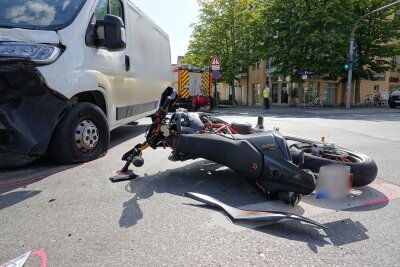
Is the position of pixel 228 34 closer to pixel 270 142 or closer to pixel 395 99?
pixel 395 99

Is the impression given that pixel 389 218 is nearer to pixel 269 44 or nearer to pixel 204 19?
pixel 269 44

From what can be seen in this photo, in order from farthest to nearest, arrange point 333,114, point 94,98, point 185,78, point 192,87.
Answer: point 192,87 < point 185,78 < point 333,114 < point 94,98

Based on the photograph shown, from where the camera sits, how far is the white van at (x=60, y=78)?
3.63 metres

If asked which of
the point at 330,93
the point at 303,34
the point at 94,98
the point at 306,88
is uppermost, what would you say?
the point at 303,34

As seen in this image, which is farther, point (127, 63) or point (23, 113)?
point (127, 63)

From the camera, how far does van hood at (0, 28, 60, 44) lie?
12.2 feet

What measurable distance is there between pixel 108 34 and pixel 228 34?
27722 mm

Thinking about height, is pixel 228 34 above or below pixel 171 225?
above

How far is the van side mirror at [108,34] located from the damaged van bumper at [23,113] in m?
1.10

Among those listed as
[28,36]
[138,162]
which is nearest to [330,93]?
[138,162]

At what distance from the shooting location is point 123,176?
A: 4047mm

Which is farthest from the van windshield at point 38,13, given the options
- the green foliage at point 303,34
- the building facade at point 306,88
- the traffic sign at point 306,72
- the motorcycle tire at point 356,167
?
the building facade at point 306,88

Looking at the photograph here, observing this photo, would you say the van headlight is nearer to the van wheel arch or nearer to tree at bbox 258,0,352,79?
the van wheel arch

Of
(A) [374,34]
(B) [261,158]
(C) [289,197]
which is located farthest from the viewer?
(A) [374,34]
